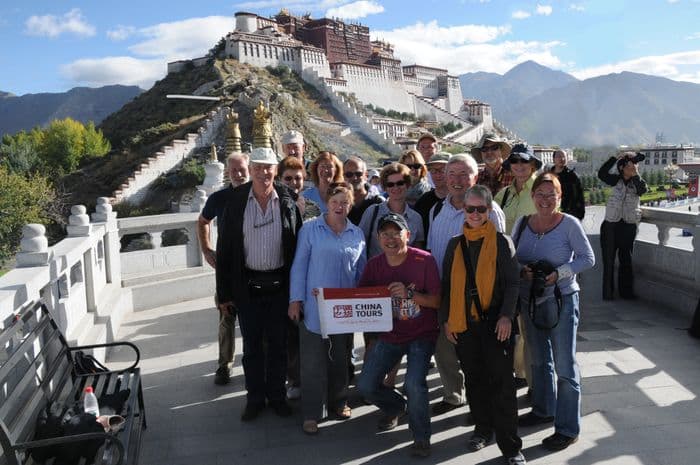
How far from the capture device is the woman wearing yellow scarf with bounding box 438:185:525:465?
3.41 m

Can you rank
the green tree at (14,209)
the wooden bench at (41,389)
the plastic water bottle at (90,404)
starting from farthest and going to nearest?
the green tree at (14,209) → the plastic water bottle at (90,404) → the wooden bench at (41,389)

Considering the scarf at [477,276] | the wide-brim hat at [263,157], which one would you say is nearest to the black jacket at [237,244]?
the wide-brim hat at [263,157]

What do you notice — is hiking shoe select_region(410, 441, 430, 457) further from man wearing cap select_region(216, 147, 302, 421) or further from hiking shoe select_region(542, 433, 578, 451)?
man wearing cap select_region(216, 147, 302, 421)

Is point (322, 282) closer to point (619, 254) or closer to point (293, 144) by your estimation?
point (293, 144)

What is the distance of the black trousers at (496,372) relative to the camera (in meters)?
3.46

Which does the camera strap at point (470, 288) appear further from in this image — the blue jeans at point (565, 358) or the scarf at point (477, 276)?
the blue jeans at point (565, 358)

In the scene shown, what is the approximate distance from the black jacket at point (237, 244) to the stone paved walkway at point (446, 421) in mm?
960

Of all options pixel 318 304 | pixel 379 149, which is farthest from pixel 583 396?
pixel 379 149

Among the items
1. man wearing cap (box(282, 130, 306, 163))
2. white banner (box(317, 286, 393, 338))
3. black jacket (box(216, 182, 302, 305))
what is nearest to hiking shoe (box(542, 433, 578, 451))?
white banner (box(317, 286, 393, 338))

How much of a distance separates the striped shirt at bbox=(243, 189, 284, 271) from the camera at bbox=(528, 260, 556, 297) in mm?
1748

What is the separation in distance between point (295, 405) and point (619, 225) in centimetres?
477

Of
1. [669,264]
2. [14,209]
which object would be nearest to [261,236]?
[669,264]

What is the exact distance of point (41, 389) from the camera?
10.9 ft

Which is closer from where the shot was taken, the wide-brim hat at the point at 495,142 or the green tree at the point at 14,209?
the wide-brim hat at the point at 495,142
